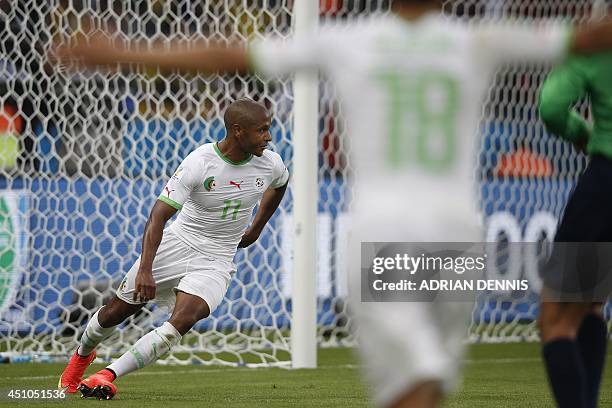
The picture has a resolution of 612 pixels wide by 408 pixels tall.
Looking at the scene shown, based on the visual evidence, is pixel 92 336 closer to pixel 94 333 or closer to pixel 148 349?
pixel 94 333

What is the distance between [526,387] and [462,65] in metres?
4.70

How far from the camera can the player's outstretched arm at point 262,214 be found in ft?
24.2

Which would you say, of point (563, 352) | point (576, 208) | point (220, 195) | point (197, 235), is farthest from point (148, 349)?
point (576, 208)

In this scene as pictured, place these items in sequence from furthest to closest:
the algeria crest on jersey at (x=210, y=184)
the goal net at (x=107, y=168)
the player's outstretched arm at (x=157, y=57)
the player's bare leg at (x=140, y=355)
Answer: the goal net at (x=107, y=168), the algeria crest on jersey at (x=210, y=184), the player's bare leg at (x=140, y=355), the player's outstretched arm at (x=157, y=57)

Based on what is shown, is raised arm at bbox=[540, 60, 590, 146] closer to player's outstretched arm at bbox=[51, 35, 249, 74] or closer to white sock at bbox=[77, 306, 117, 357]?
player's outstretched arm at bbox=[51, 35, 249, 74]

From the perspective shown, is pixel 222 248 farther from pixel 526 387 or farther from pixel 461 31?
pixel 461 31

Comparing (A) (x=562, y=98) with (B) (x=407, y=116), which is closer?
(B) (x=407, y=116)

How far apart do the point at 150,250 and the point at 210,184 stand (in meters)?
0.76

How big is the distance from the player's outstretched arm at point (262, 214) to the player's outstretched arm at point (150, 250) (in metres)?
0.80

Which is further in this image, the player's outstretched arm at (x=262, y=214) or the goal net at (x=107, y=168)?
the goal net at (x=107, y=168)

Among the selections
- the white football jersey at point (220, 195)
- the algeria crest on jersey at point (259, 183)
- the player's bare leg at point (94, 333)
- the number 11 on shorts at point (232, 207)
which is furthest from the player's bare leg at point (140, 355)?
the algeria crest on jersey at point (259, 183)

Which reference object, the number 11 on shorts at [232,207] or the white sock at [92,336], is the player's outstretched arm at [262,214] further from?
the white sock at [92,336]

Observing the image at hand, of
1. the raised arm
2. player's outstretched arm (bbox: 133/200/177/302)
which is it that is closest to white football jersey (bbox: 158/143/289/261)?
player's outstretched arm (bbox: 133/200/177/302)

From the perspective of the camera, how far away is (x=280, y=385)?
766cm
